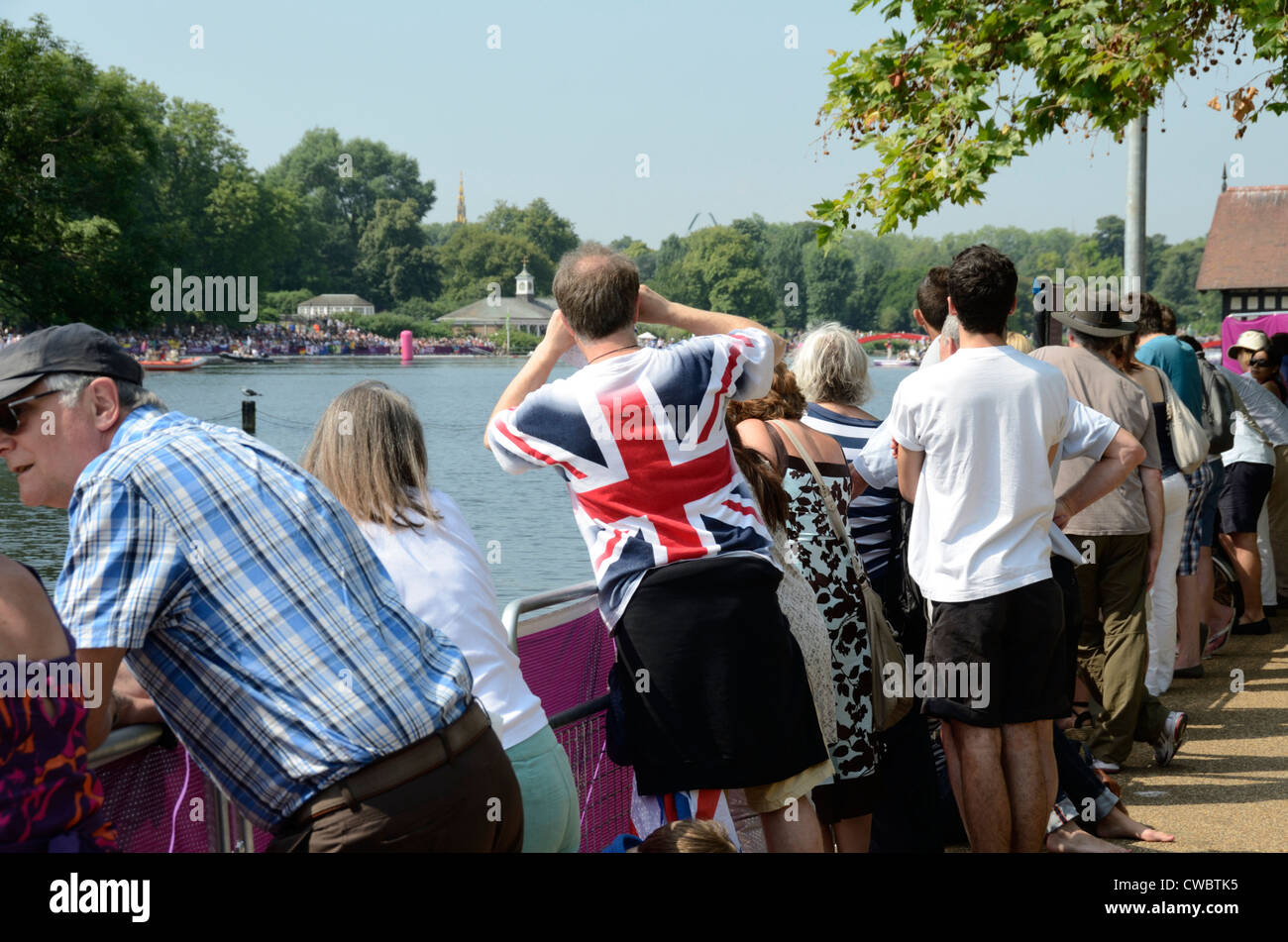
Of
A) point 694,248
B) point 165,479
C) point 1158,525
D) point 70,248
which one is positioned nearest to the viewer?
point 165,479

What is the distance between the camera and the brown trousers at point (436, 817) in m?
2.16

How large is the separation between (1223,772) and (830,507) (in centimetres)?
272

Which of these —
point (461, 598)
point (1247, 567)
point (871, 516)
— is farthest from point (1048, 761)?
point (1247, 567)

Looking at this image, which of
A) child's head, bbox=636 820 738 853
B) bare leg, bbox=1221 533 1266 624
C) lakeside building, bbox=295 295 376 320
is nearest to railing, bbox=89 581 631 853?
child's head, bbox=636 820 738 853

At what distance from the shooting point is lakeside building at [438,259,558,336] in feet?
466

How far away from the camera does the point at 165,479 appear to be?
2076 millimetres

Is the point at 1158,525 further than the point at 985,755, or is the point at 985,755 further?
the point at 1158,525

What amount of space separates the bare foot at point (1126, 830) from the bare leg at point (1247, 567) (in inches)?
171

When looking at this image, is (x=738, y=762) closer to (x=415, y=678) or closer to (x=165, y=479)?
(x=415, y=678)

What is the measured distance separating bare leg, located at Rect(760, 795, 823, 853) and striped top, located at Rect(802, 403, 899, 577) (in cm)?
121
